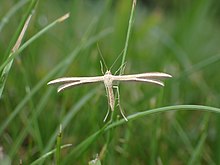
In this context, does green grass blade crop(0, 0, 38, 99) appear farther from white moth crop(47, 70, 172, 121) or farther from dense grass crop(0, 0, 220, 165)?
white moth crop(47, 70, 172, 121)

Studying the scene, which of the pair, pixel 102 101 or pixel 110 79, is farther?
pixel 102 101

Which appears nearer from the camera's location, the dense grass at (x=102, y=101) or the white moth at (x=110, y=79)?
the white moth at (x=110, y=79)

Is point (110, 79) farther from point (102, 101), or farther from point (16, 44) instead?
point (102, 101)

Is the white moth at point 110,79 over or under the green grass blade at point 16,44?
under

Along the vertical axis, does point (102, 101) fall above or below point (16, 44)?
below

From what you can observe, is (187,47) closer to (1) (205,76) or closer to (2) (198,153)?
(1) (205,76)

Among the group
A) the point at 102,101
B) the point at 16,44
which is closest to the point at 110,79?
the point at 16,44

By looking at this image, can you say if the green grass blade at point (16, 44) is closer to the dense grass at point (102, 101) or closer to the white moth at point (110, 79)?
the dense grass at point (102, 101)

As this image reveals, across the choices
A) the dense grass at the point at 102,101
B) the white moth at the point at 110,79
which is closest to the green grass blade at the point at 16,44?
the dense grass at the point at 102,101

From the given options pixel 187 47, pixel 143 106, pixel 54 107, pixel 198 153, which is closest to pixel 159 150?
pixel 198 153
